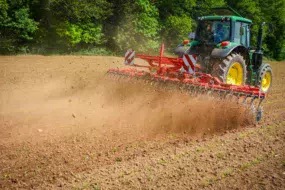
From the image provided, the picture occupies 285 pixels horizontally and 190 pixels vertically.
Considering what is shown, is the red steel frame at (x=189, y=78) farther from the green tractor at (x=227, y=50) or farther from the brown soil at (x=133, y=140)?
the green tractor at (x=227, y=50)

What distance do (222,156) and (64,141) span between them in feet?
7.38

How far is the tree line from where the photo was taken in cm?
1519

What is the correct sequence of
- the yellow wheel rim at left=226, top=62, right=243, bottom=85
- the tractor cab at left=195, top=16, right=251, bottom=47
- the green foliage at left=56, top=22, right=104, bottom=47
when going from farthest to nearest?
the green foliage at left=56, top=22, right=104, bottom=47, the tractor cab at left=195, top=16, right=251, bottom=47, the yellow wheel rim at left=226, top=62, right=243, bottom=85

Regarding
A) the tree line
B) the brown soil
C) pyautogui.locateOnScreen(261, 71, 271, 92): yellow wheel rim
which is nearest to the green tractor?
pyautogui.locateOnScreen(261, 71, 271, 92): yellow wheel rim

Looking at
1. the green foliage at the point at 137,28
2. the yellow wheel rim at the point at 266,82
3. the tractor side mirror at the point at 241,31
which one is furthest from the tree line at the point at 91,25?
the tractor side mirror at the point at 241,31

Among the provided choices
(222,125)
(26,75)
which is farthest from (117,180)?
(26,75)

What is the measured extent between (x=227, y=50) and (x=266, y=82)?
108 inches

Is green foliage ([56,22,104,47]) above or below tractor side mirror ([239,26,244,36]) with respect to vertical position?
above

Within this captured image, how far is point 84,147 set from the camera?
3.96m

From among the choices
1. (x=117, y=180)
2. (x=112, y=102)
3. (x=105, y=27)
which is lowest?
(x=117, y=180)

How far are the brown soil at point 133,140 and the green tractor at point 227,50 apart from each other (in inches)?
41.0

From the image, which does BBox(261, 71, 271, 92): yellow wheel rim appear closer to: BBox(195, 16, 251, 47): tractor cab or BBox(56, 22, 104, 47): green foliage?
BBox(195, 16, 251, 47): tractor cab

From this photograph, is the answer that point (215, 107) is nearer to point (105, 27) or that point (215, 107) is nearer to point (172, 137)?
point (172, 137)

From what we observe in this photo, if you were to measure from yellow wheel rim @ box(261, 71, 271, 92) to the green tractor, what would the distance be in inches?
4.8
